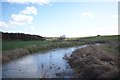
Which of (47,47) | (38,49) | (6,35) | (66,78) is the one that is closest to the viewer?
(66,78)

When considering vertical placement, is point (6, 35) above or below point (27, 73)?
above

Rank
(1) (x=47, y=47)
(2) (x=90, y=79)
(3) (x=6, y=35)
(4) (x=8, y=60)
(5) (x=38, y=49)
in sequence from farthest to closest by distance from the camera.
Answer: (3) (x=6, y=35) < (1) (x=47, y=47) < (5) (x=38, y=49) < (4) (x=8, y=60) < (2) (x=90, y=79)

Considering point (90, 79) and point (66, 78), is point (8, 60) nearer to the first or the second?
point (66, 78)

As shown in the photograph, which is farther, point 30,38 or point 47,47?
point 30,38

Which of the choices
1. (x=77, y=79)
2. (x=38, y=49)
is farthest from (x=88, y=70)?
(x=38, y=49)

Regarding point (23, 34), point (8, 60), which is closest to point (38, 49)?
point (8, 60)

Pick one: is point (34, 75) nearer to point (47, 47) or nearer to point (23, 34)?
point (47, 47)

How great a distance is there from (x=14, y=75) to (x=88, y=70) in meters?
8.52

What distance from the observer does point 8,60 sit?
40.0 metres

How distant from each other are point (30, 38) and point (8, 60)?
5896 cm

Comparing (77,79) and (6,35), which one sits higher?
(6,35)

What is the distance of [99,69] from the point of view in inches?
864

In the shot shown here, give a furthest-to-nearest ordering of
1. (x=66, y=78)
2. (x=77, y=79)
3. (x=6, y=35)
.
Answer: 1. (x=6, y=35)
2. (x=66, y=78)
3. (x=77, y=79)

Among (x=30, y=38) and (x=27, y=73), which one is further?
(x=30, y=38)
